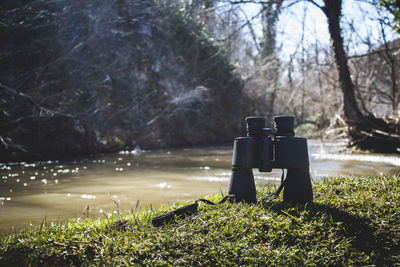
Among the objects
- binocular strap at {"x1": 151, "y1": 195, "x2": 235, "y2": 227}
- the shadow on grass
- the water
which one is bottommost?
the water

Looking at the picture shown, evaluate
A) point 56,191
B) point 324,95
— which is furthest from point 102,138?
point 324,95

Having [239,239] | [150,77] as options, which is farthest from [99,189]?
[150,77]

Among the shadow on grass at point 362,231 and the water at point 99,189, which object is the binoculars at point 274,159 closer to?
the shadow on grass at point 362,231

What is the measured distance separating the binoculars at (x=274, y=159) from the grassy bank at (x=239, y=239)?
0.18m

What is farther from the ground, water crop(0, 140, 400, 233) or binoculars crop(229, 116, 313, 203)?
binoculars crop(229, 116, 313, 203)

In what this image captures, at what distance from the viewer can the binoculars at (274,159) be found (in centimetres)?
284

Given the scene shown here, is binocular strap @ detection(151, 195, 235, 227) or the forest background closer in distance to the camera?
binocular strap @ detection(151, 195, 235, 227)

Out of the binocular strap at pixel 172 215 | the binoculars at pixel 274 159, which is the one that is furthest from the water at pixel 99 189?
the binoculars at pixel 274 159

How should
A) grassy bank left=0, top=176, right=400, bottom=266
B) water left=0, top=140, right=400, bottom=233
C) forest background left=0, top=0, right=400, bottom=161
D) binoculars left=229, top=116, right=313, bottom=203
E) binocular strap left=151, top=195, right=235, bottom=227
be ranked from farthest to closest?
forest background left=0, top=0, right=400, bottom=161, water left=0, top=140, right=400, bottom=233, binoculars left=229, top=116, right=313, bottom=203, binocular strap left=151, top=195, right=235, bottom=227, grassy bank left=0, top=176, right=400, bottom=266

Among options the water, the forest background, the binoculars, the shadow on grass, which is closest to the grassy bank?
the shadow on grass

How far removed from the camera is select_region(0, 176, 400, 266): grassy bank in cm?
200

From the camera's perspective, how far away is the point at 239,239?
220 centimetres

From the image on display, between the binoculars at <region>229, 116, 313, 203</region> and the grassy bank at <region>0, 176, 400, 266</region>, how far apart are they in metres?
0.18

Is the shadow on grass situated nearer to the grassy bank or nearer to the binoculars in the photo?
the grassy bank
